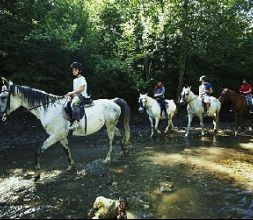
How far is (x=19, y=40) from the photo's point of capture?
1998 cm

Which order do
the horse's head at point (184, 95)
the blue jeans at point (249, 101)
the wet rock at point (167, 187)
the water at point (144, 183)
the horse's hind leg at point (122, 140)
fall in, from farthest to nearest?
1. the blue jeans at point (249, 101)
2. the horse's head at point (184, 95)
3. the horse's hind leg at point (122, 140)
4. the wet rock at point (167, 187)
5. the water at point (144, 183)

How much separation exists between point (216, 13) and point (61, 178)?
1969cm

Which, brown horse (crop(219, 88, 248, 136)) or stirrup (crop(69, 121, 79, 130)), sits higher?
brown horse (crop(219, 88, 248, 136))

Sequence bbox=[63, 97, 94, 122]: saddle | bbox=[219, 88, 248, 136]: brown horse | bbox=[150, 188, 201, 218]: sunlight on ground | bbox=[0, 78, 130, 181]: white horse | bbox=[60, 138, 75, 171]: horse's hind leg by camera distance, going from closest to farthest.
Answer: bbox=[150, 188, 201, 218]: sunlight on ground < bbox=[0, 78, 130, 181]: white horse < bbox=[63, 97, 94, 122]: saddle < bbox=[60, 138, 75, 171]: horse's hind leg < bbox=[219, 88, 248, 136]: brown horse

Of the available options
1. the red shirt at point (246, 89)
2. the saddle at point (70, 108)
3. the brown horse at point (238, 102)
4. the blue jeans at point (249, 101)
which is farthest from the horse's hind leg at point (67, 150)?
the red shirt at point (246, 89)

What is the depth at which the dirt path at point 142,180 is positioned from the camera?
764cm

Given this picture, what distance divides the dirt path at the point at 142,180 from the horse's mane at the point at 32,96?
222 centimetres

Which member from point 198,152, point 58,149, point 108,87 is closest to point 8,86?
point 58,149

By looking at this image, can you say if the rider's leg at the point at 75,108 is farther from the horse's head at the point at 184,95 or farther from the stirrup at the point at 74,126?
the horse's head at the point at 184,95

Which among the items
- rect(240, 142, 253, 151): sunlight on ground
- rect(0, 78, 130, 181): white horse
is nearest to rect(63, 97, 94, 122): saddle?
rect(0, 78, 130, 181): white horse

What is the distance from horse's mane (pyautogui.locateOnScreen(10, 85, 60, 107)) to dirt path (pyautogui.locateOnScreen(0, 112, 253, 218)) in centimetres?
222

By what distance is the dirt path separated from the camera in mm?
7636

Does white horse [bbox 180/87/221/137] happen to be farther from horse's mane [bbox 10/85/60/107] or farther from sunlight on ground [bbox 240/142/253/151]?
horse's mane [bbox 10/85/60/107]

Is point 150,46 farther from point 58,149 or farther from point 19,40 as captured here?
point 58,149
